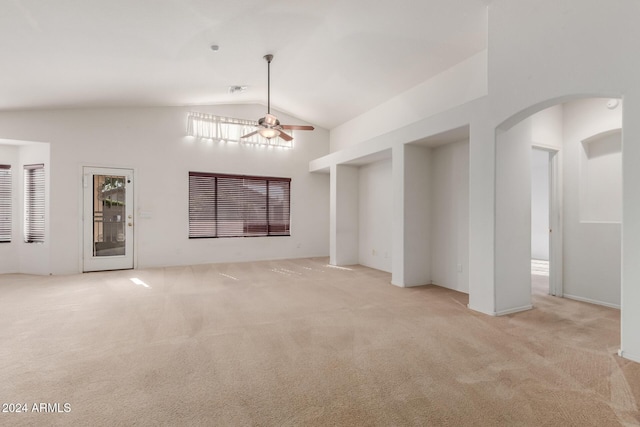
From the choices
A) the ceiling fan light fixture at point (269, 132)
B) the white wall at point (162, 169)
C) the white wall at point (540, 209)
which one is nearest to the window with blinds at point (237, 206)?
the white wall at point (162, 169)

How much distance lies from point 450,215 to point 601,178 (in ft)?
6.54

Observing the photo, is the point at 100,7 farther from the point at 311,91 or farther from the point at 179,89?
the point at 311,91

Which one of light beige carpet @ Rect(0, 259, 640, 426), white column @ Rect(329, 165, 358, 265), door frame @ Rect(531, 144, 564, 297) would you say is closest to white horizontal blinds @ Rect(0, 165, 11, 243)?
light beige carpet @ Rect(0, 259, 640, 426)

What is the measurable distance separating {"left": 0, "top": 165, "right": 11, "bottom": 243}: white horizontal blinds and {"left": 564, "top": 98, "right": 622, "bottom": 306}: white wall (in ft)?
32.2

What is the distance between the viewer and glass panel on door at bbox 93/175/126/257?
644cm

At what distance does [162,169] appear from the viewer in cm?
698

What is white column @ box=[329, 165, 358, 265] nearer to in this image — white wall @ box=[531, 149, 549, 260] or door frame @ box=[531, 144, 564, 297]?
door frame @ box=[531, 144, 564, 297]

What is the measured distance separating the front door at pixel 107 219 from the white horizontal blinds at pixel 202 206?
120 cm

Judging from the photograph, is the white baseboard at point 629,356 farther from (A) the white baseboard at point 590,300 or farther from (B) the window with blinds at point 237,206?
(B) the window with blinds at point 237,206

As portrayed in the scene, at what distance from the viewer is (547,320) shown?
3598mm

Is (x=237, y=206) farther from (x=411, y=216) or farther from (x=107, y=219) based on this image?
(x=411, y=216)

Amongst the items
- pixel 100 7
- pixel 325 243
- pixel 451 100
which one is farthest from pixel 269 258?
pixel 100 7

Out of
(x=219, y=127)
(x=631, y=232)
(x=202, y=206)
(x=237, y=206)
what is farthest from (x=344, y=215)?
(x=631, y=232)

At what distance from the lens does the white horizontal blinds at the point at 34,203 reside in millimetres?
6188
